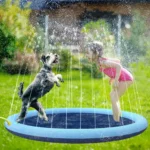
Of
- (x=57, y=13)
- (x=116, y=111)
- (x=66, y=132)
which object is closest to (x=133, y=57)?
(x=57, y=13)

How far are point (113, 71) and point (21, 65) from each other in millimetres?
2207

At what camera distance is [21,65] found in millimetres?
4566

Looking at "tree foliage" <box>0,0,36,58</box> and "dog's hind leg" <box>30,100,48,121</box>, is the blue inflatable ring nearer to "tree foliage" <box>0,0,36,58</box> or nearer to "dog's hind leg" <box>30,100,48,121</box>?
"dog's hind leg" <box>30,100,48,121</box>

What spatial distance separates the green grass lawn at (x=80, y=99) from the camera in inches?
102

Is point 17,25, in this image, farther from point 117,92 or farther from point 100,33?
point 117,92

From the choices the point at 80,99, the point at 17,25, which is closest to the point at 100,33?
the point at 17,25

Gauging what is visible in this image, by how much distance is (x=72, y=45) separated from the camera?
5.22 meters

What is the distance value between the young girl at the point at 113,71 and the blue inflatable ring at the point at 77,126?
17 cm

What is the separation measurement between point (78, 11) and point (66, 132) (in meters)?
3.21

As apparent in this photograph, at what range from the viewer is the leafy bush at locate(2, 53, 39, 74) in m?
4.54

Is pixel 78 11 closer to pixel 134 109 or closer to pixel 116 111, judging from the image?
pixel 134 109

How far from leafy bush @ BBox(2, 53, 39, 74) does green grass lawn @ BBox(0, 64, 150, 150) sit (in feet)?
0.35

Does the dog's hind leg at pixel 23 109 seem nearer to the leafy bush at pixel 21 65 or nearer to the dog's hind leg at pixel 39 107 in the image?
the dog's hind leg at pixel 39 107

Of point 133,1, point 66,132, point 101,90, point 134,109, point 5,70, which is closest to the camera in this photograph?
point 66,132
